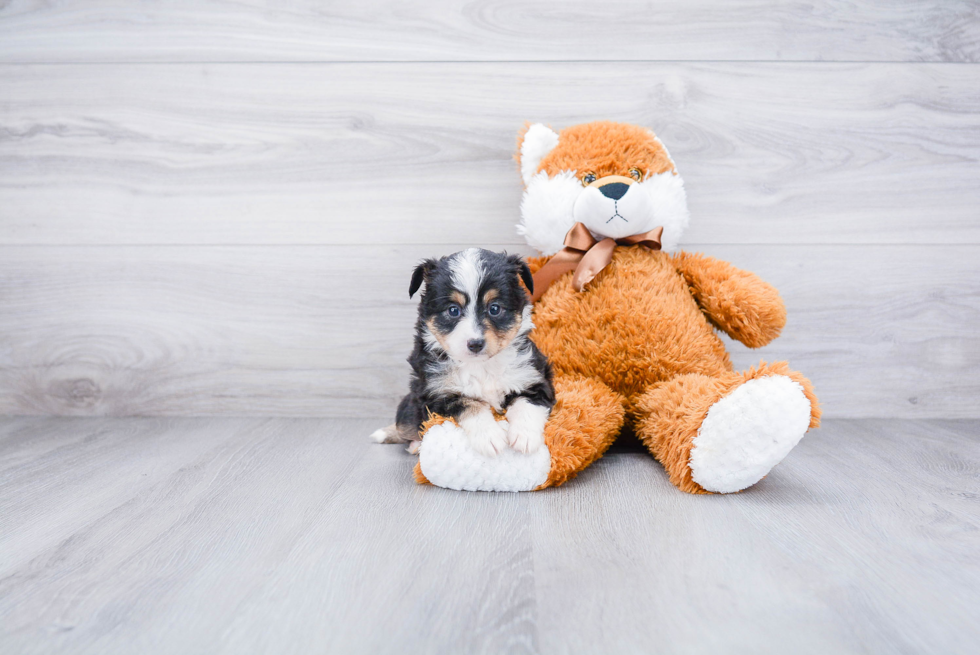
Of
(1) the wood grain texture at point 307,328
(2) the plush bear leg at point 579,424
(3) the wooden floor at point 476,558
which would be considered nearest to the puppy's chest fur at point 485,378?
(2) the plush bear leg at point 579,424

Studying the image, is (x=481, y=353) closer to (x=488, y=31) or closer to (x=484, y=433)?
(x=484, y=433)

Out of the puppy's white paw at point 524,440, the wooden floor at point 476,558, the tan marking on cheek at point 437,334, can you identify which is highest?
the tan marking on cheek at point 437,334

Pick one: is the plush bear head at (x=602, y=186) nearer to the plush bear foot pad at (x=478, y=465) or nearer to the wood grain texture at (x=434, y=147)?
the wood grain texture at (x=434, y=147)

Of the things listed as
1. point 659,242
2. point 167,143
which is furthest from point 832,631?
point 167,143

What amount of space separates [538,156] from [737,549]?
110cm

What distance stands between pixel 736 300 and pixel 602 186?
0.44 metres

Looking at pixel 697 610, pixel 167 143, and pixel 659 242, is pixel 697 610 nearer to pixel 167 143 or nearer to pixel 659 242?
pixel 659 242

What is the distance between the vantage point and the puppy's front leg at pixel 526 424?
1288mm

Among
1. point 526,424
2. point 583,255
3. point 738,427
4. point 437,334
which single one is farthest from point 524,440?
point 583,255

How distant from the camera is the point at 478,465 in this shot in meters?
1.29

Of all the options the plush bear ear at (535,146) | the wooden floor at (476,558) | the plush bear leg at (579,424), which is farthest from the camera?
the plush bear ear at (535,146)

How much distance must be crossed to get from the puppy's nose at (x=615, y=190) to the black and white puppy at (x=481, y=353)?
319 millimetres

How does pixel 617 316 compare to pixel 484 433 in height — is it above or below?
above

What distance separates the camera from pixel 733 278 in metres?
1.59
